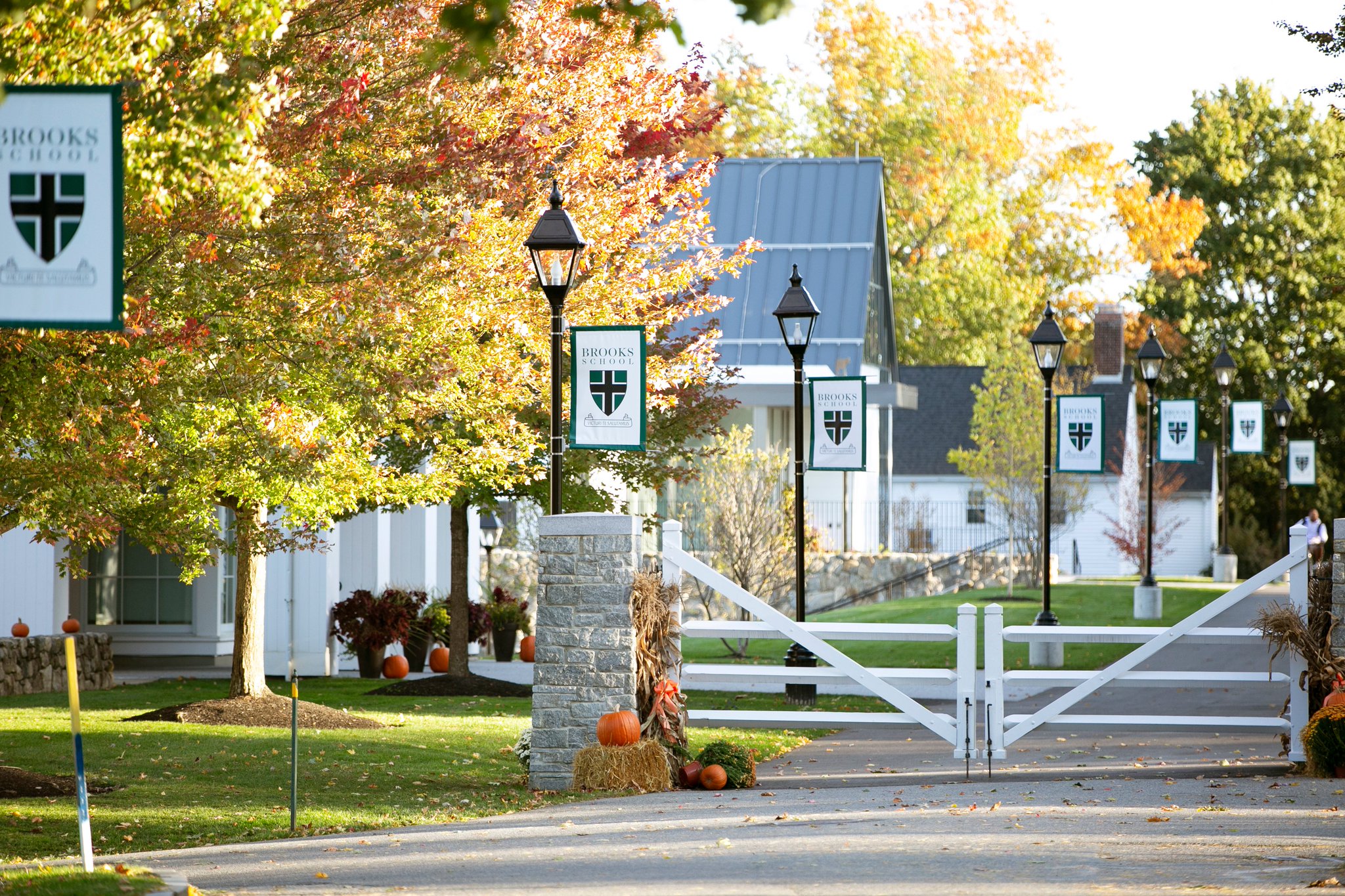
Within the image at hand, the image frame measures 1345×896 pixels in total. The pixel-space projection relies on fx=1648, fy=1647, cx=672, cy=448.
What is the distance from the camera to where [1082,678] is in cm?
1350

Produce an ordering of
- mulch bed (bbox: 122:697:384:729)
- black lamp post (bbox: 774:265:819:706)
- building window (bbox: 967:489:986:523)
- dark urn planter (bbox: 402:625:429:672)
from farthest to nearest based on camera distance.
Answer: building window (bbox: 967:489:986:523)
dark urn planter (bbox: 402:625:429:672)
black lamp post (bbox: 774:265:819:706)
mulch bed (bbox: 122:697:384:729)

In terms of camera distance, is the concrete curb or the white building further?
the white building

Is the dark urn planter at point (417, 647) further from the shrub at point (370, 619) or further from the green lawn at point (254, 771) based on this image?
the green lawn at point (254, 771)

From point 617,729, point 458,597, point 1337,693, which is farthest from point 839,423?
point 617,729

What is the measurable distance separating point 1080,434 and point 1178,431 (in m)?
7.83

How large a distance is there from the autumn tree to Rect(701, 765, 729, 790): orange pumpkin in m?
4.07

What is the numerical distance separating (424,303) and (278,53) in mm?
2662

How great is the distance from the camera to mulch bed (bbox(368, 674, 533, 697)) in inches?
789

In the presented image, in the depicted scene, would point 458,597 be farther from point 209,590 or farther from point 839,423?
point 839,423

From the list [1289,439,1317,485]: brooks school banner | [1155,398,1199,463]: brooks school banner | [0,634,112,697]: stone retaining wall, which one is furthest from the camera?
[1289,439,1317,485]: brooks school banner

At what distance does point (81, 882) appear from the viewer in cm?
721

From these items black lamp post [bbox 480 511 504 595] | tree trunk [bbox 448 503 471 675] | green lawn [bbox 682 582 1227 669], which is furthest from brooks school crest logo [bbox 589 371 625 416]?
black lamp post [bbox 480 511 504 595]

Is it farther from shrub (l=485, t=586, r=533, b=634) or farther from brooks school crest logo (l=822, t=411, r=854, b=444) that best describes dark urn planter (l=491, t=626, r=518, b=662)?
brooks school crest logo (l=822, t=411, r=854, b=444)

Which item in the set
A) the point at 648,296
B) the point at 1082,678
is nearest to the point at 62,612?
the point at 648,296
